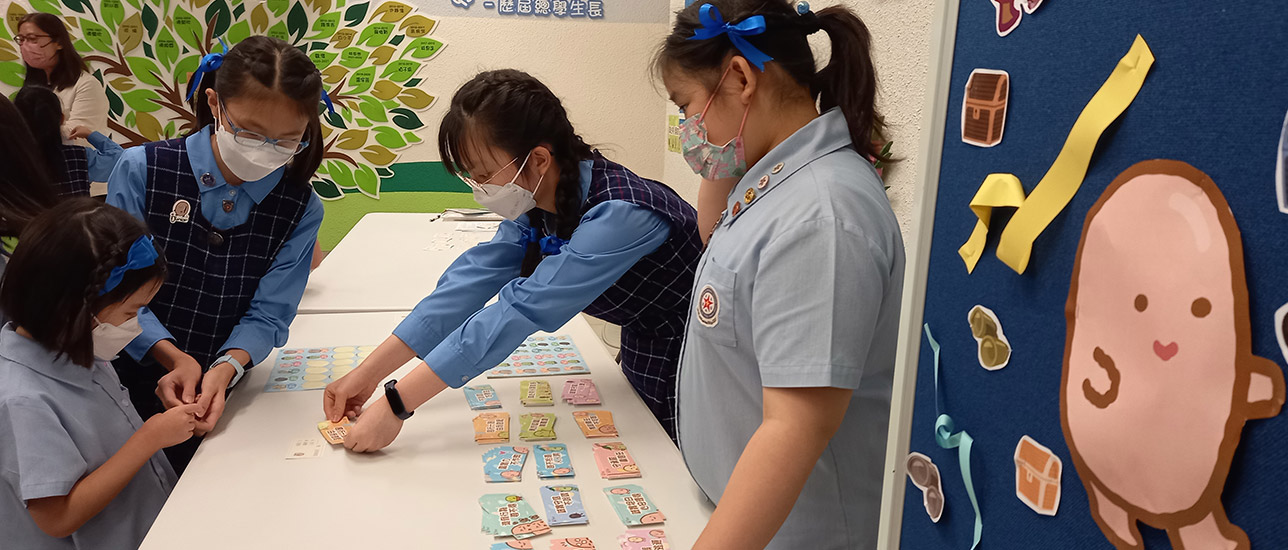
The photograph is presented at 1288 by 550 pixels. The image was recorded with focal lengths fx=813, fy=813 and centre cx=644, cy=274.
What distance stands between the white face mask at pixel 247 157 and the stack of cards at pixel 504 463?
0.78 m

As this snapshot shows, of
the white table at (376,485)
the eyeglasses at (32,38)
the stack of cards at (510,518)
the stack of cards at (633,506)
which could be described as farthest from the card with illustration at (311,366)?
the eyeglasses at (32,38)

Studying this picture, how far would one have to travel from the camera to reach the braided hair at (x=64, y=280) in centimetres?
133

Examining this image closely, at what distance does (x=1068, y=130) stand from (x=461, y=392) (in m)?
1.32

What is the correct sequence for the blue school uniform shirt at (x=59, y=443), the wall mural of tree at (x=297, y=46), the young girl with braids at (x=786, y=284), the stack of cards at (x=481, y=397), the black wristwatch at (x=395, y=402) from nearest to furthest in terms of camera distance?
the young girl with braids at (x=786, y=284) → the blue school uniform shirt at (x=59, y=443) → the black wristwatch at (x=395, y=402) → the stack of cards at (x=481, y=397) → the wall mural of tree at (x=297, y=46)

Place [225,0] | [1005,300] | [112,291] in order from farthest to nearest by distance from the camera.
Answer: [225,0] < [112,291] < [1005,300]

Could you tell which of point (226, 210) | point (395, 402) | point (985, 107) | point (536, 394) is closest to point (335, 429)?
point (395, 402)

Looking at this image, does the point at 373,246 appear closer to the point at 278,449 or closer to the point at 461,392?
the point at 461,392

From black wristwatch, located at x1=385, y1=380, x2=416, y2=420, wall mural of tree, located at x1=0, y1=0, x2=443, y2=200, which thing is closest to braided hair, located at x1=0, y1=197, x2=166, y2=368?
black wristwatch, located at x1=385, y1=380, x2=416, y2=420

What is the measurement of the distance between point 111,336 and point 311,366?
440mm

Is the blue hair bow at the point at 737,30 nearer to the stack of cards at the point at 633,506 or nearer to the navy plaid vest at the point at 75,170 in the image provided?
the stack of cards at the point at 633,506

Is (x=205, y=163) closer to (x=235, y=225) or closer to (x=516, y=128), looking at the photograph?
(x=235, y=225)

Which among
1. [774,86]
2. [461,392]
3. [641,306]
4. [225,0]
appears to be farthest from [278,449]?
[225,0]

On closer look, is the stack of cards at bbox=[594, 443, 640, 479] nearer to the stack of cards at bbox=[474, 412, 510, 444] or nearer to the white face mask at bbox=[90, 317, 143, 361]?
the stack of cards at bbox=[474, 412, 510, 444]

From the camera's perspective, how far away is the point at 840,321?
0.84 m
